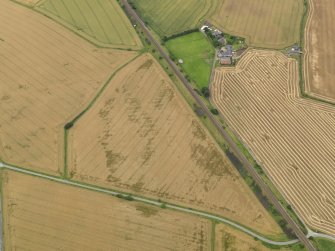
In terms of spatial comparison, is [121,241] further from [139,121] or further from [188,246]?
[139,121]

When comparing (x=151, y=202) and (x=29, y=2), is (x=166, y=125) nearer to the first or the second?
(x=151, y=202)

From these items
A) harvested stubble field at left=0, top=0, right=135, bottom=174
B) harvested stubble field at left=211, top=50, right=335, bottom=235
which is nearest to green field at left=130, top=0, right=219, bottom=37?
harvested stubble field at left=0, top=0, right=135, bottom=174

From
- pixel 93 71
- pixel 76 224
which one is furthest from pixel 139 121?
pixel 76 224

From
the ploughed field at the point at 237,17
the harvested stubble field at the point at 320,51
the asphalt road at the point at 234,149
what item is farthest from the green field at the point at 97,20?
the harvested stubble field at the point at 320,51

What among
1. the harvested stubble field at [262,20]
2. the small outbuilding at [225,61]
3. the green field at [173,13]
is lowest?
the small outbuilding at [225,61]

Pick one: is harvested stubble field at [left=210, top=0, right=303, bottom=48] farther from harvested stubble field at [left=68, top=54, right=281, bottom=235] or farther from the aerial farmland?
harvested stubble field at [left=68, top=54, right=281, bottom=235]

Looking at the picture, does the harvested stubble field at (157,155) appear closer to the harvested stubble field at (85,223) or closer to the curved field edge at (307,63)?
the harvested stubble field at (85,223)
